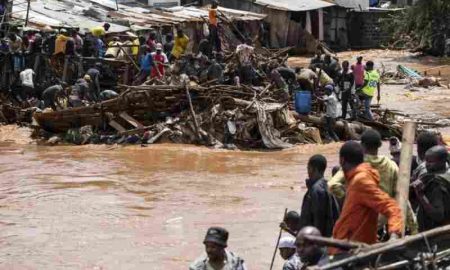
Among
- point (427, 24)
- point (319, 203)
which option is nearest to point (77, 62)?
point (319, 203)

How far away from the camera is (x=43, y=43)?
19.4m

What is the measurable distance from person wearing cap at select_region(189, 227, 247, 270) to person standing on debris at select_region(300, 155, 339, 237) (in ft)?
2.24

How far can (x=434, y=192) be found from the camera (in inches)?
209

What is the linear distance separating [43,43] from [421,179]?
49.8 feet

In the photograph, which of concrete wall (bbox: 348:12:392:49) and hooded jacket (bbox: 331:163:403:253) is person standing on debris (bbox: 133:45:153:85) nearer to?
hooded jacket (bbox: 331:163:403:253)

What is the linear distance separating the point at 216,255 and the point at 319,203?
0.83 meters

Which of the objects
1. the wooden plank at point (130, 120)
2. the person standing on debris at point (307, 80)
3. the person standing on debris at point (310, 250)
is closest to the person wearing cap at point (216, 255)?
the person standing on debris at point (310, 250)

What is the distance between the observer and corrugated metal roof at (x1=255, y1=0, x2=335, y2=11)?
35312 mm

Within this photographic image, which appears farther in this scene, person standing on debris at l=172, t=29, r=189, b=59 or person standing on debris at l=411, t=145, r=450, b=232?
person standing on debris at l=172, t=29, r=189, b=59

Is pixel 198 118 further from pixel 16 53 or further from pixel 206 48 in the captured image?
pixel 16 53

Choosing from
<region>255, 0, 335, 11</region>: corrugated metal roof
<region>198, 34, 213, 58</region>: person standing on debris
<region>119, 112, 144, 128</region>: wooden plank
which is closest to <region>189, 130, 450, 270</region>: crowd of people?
<region>119, 112, 144, 128</region>: wooden plank

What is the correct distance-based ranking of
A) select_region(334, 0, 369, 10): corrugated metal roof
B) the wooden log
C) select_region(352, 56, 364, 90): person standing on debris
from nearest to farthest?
the wooden log → select_region(352, 56, 364, 90): person standing on debris → select_region(334, 0, 369, 10): corrugated metal roof

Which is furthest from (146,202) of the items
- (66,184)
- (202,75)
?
(202,75)

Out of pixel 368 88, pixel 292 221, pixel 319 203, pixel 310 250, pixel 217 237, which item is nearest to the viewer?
pixel 310 250
